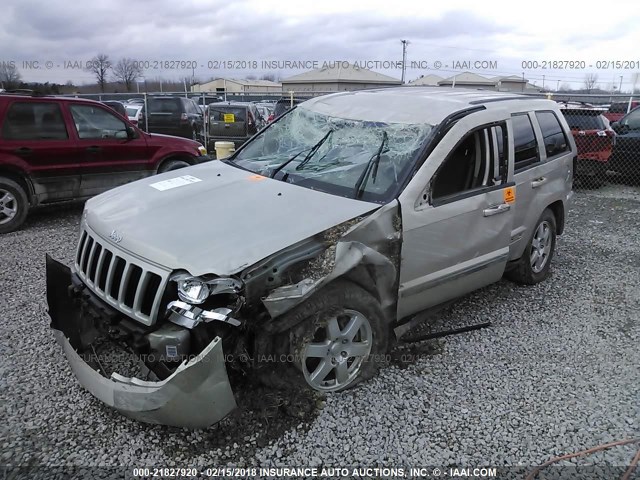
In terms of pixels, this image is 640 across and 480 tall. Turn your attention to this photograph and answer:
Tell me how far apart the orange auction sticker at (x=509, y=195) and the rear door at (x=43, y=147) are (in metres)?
5.73

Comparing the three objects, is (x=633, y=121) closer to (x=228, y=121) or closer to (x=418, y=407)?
(x=228, y=121)

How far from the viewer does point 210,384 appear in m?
2.43

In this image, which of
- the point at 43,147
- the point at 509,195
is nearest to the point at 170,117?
the point at 43,147

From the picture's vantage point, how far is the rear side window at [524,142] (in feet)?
13.8

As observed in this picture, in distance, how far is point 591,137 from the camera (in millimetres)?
10000

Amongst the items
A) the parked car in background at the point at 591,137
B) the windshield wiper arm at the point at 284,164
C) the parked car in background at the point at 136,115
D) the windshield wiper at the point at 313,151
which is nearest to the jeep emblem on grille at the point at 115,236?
the windshield wiper arm at the point at 284,164

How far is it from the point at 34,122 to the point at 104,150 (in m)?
0.94

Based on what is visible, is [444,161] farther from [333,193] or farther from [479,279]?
[479,279]

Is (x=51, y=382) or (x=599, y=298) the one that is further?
(x=599, y=298)

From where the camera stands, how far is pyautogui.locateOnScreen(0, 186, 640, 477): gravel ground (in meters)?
2.65

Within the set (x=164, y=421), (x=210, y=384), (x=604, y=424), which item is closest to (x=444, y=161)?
(x=604, y=424)

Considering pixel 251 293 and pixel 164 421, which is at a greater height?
pixel 251 293

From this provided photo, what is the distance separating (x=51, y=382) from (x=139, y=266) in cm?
120

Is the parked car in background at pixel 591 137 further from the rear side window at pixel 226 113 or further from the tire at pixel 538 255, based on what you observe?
the rear side window at pixel 226 113
